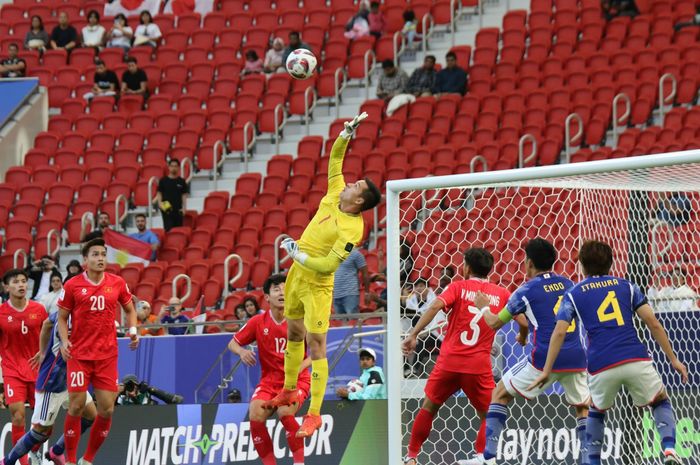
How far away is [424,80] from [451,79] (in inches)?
17.8

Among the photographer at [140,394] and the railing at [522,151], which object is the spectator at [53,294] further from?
the railing at [522,151]

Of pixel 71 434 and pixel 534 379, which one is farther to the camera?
pixel 71 434

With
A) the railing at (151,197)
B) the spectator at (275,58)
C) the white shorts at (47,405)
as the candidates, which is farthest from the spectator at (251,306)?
the spectator at (275,58)

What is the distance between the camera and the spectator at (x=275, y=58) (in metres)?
24.2

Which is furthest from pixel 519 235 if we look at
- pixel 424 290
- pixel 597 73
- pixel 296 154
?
pixel 296 154

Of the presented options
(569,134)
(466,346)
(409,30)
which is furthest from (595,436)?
(409,30)

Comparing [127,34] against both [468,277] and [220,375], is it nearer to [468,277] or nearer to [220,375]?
[220,375]

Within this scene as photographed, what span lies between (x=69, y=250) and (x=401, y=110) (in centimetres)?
579

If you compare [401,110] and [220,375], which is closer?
[220,375]

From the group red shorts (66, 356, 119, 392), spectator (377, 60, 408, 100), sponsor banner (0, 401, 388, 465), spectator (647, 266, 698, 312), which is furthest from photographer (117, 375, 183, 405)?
spectator (377, 60, 408, 100)

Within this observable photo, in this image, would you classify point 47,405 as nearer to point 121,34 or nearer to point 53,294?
point 53,294

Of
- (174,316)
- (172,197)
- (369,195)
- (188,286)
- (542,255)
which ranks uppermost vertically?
(172,197)

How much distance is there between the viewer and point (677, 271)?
13.1 m

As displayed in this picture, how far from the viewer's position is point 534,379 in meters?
11.3
